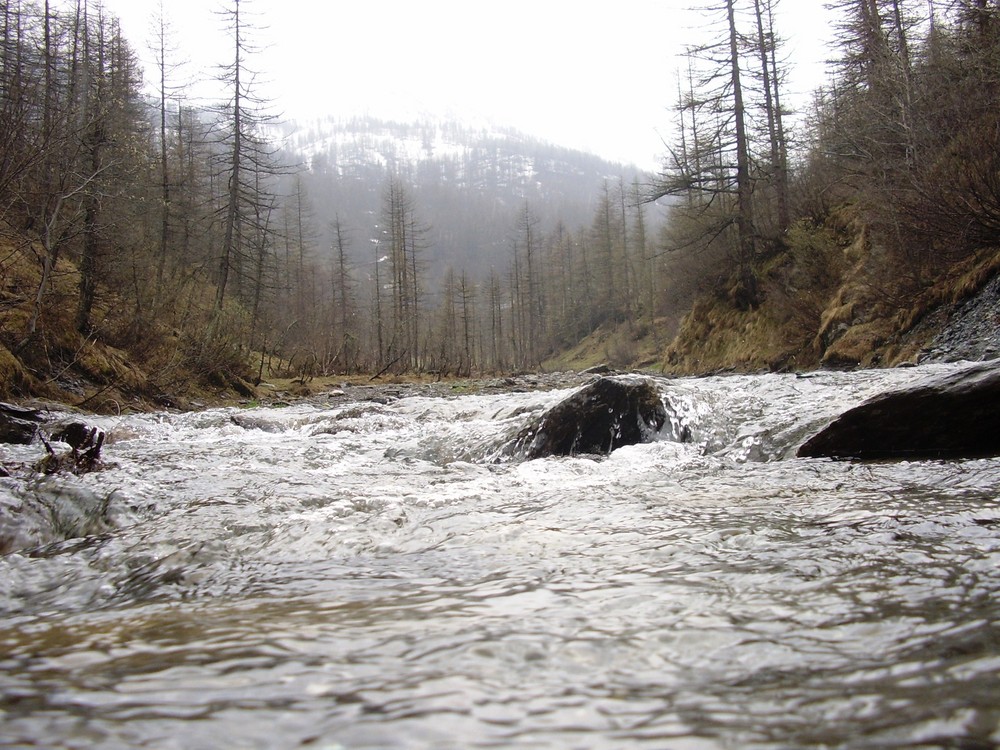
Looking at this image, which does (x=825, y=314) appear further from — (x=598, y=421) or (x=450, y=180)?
(x=450, y=180)

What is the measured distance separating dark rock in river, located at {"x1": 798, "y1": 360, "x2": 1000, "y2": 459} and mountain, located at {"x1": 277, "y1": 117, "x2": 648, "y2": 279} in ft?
368

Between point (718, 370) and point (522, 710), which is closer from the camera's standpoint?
point (522, 710)

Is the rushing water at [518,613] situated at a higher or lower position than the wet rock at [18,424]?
lower

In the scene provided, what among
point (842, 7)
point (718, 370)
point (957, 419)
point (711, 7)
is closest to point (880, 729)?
point (957, 419)

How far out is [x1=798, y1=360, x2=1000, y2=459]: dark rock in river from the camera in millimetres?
4414

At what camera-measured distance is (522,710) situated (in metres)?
1.24

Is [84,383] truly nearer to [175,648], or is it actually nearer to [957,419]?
[175,648]

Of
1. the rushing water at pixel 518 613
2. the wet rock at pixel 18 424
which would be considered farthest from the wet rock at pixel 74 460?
the wet rock at pixel 18 424

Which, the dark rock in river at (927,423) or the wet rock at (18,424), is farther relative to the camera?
the wet rock at (18,424)

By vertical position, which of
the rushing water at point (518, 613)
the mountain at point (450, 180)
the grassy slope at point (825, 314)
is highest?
the mountain at point (450, 180)

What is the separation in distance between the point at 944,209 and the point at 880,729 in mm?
11879

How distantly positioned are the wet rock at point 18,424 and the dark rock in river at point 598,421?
530 cm

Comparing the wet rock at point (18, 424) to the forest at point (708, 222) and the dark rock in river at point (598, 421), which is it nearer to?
the forest at point (708, 222)

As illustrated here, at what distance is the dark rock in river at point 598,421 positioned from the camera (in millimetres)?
6297
